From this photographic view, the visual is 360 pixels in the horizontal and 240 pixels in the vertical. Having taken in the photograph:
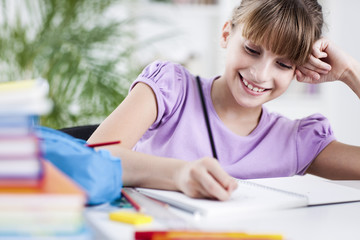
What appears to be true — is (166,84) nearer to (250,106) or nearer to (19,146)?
(250,106)

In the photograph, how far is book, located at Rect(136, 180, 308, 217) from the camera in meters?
0.68

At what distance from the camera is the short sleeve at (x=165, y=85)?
1233 mm

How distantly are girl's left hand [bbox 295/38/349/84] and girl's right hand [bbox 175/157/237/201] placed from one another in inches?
26.6

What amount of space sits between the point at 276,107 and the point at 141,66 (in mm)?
1733

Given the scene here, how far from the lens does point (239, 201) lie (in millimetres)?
740

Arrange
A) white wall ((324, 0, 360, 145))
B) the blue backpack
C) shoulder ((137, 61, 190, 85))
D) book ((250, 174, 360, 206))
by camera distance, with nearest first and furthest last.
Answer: the blue backpack → book ((250, 174, 360, 206)) → shoulder ((137, 61, 190, 85)) → white wall ((324, 0, 360, 145))

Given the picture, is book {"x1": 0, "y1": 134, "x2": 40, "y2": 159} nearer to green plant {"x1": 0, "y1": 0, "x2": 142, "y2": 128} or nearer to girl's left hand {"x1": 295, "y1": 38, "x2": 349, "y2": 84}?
girl's left hand {"x1": 295, "y1": 38, "x2": 349, "y2": 84}

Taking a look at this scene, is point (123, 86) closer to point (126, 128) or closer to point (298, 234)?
point (126, 128)

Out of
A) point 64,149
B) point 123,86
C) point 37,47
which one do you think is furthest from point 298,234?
point 37,47

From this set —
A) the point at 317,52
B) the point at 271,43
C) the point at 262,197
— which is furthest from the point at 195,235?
the point at 317,52

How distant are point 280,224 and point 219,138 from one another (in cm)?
70

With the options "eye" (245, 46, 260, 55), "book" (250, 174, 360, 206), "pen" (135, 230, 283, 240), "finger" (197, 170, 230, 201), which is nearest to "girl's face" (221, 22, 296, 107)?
"eye" (245, 46, 260, 55)

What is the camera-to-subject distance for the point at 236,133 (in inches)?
53.9

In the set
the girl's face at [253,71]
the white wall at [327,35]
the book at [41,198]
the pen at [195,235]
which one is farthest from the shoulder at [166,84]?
the white wall at [327,35]
